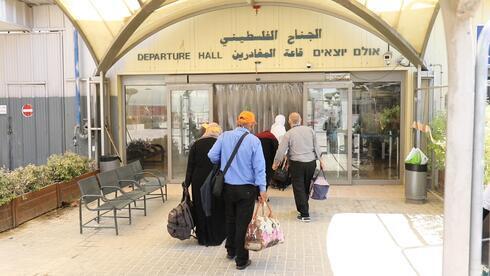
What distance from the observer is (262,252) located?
5.80 metres

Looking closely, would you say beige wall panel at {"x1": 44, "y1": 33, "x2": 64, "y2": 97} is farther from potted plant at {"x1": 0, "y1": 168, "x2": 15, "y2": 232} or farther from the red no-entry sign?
potted plant at {"x1": 0, "y1": 168, "x2": 15, "y2": 232}

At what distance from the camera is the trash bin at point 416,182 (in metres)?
8.45

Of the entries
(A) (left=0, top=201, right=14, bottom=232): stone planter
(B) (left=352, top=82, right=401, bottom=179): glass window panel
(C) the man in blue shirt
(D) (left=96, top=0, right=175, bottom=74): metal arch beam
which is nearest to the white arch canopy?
(D) (left=96, top=0, right=175, bottom=74): metal arch beam

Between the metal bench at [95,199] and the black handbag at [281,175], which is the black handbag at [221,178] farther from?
the black handbag at [281,175]

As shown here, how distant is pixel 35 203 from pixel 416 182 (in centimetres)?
670

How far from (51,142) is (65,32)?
285 cm

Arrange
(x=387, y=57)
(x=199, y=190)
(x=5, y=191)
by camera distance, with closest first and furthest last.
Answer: (x=199, y=190)
(x=5, y=191)
(x=387, y=57)

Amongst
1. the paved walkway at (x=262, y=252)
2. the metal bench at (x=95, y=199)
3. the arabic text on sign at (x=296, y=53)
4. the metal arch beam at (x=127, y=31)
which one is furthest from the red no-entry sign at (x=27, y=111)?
the arabic text on sign at (x=296, y=53)

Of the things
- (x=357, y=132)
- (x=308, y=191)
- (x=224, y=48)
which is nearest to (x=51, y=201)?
(x=308, y=191)

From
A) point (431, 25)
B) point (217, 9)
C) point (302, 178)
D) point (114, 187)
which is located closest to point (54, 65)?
point (217, 9)

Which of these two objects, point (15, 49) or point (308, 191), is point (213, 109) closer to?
point (308, 191)

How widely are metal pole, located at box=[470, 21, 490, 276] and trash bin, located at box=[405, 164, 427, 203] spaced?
5508 millimetres

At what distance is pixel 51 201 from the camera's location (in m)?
8.16

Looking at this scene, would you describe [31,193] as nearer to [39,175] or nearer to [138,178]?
[39,175]
